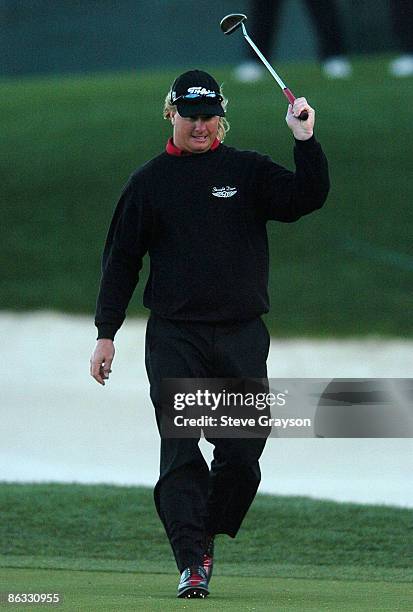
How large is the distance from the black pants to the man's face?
0.50 m

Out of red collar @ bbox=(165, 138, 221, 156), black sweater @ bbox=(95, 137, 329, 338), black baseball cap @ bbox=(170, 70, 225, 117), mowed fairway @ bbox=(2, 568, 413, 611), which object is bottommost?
mowed fairway @ bbox=(2, 568, 413, 611)

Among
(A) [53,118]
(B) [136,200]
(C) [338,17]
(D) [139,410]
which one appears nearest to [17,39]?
(A) [53,118]

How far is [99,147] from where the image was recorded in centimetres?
1150

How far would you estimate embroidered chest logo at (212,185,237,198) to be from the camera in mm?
4656

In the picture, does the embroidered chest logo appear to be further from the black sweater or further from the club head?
the club head

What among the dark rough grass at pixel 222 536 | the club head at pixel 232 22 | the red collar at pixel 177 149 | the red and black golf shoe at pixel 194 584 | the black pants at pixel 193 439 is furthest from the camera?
the dark rough grass at pixel 222 536

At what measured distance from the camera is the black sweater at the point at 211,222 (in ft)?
15.2

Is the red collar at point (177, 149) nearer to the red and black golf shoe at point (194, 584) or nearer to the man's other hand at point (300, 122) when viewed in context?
the man's other hand at point (300, 122)

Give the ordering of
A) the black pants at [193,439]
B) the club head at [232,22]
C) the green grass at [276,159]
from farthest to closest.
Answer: the green grass at [276,159], the club head at [232,22], the black pants at [193,439]

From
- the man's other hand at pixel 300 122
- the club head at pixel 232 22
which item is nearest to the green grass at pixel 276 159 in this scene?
the club head at pixel 232 22

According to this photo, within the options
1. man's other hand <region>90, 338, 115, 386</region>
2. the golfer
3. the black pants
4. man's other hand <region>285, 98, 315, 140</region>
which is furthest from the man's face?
man's other hand <region>90, 338, 115, 386</region>

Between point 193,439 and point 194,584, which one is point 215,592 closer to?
point 194,584

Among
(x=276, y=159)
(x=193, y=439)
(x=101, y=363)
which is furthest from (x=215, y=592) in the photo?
(x=276, y=159)

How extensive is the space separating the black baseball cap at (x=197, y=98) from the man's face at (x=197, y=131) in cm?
2
